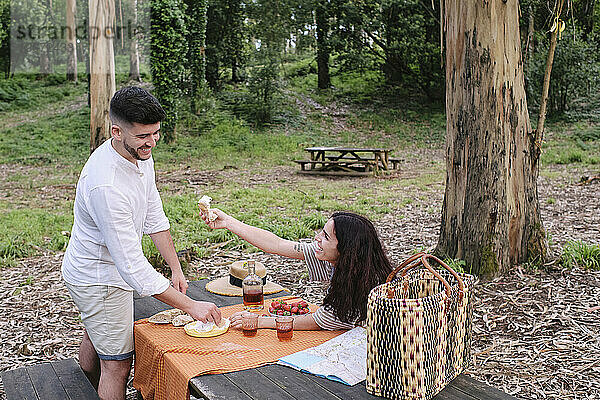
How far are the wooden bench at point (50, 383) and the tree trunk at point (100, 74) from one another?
8.61 meters

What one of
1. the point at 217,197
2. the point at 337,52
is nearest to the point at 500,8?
the point at 217,197

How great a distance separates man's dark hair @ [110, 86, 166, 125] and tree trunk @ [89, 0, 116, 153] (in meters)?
8.94

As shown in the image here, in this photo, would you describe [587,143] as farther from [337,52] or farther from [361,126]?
[337,52]

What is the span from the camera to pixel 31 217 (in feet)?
29.4

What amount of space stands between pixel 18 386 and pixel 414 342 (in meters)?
2.09

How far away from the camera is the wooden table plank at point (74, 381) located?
2.85 meters

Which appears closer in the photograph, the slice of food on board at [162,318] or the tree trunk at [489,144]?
the slice of food on board at [162,318]

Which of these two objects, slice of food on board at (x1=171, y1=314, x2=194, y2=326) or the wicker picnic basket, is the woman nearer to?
slice of food on board at (x1=171, y1=314, x2=194, y2=326)

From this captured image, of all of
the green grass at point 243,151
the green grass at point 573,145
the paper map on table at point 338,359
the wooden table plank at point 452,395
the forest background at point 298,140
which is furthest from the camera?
the green grass at point 573,145

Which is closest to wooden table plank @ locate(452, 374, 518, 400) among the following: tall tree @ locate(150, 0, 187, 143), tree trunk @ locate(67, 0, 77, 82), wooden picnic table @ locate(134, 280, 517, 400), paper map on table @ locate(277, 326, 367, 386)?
wooden picnic table @ locate(134, 280, 517, 400)

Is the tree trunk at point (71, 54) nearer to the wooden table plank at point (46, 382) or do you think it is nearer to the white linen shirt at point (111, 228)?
the wooden table plank at point (46, 382)

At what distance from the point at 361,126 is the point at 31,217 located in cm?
1348

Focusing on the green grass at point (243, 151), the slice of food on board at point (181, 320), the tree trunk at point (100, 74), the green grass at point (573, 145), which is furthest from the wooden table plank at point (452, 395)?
the green grass at point (573, 145)

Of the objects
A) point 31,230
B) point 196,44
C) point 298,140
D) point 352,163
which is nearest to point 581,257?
point 31,230
